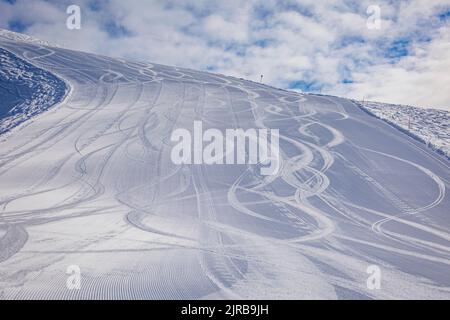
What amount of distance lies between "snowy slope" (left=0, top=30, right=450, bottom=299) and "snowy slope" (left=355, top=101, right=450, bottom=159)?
0.75m

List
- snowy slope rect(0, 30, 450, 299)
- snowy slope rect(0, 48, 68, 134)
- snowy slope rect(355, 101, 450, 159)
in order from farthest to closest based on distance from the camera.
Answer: snowy slope rect(355, 101, 450, 159), snowy slope rect(0, 48, 68, 134), snowy slope rect(0, 30, 450, 299)

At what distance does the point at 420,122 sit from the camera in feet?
58.0

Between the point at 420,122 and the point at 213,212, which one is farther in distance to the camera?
the point at 420,122

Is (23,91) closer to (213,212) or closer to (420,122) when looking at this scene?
(213,212)

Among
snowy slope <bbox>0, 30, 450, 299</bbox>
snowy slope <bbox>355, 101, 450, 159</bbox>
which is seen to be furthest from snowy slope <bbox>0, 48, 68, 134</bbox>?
snowy slope <bbox>355, 101, 450, 159</bbox>

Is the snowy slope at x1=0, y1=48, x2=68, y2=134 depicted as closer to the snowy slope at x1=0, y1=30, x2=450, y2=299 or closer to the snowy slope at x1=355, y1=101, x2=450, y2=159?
the snowy slope at x1=0, y1=30, x2=450, y2=299

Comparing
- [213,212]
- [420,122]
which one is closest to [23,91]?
[213,212]

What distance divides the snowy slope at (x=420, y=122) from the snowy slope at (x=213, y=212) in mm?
751

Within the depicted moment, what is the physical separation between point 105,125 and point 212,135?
4.12m

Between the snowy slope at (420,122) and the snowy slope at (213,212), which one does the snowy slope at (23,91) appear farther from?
the snowy slope at (420,122)

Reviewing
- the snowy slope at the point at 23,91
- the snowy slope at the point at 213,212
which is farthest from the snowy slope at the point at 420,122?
the snowy slope at the point at 23,91

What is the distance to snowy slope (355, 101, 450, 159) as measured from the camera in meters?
14.1

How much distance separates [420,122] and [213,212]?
14630 mm
